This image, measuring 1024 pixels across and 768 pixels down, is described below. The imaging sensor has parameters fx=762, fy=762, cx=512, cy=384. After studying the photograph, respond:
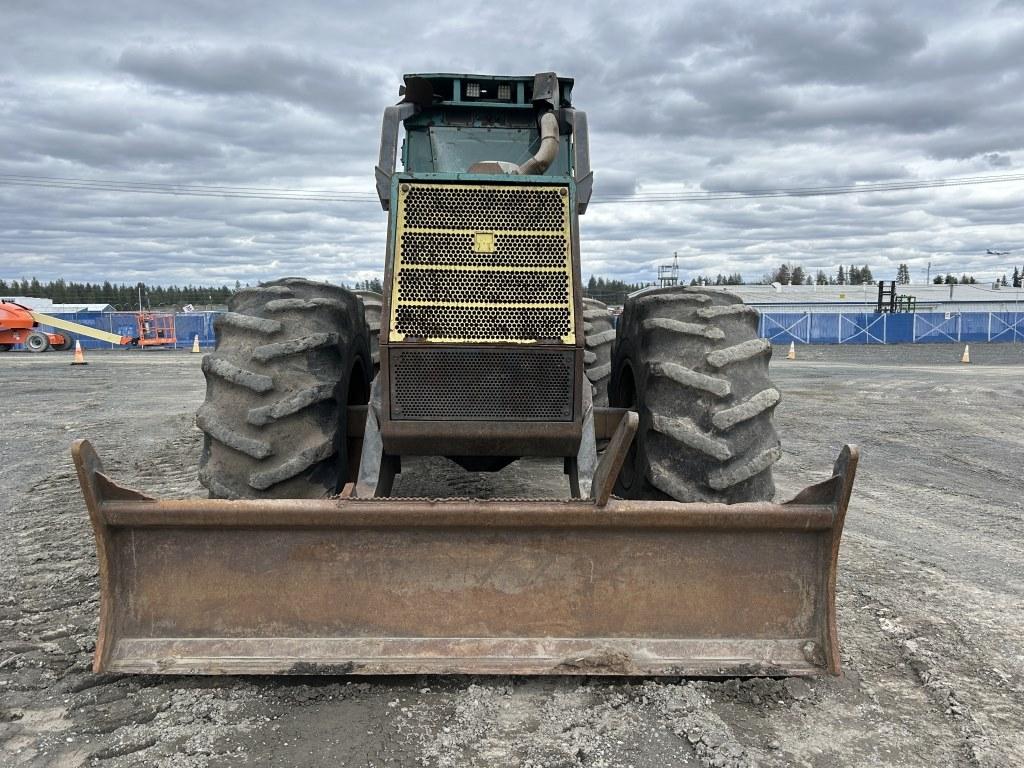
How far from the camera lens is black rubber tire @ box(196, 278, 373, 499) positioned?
12.4 ft

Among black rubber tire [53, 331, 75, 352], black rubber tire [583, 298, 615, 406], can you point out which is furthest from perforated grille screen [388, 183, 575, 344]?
black rubber tire [53, 331, 75, 352]

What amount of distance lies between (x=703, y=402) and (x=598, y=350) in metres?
2.51

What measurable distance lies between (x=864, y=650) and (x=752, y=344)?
161cm

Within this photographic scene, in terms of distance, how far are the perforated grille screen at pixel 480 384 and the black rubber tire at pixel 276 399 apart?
52 centimetres

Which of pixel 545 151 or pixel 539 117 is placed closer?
pixel 545 151

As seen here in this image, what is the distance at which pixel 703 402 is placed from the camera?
3922mm

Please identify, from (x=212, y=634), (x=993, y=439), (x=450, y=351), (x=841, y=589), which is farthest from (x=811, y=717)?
(x=993, y=439)

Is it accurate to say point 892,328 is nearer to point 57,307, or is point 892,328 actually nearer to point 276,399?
point 276,399

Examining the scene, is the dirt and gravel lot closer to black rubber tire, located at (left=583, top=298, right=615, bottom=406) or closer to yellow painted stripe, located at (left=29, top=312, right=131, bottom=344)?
black rubber tire, located at (left=583, top=298, right=615, bottom=406)

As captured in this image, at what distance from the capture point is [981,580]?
4527 millimetres

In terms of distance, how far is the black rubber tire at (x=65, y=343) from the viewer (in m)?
31.4

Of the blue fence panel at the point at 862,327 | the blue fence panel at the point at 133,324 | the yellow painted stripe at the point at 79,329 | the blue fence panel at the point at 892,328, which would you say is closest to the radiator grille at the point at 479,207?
the yellow painted stripe at the point at 79,329

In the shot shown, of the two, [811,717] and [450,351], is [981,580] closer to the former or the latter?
[811,717]

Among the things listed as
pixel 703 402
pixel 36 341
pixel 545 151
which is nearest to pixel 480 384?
pixel 703 402
